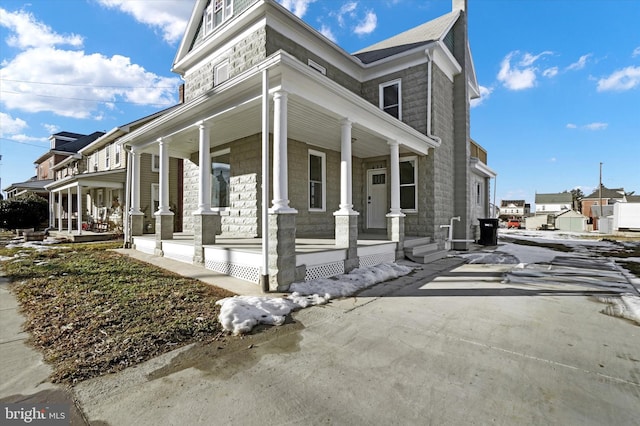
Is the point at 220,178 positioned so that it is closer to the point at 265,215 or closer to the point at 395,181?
the point at 265,215

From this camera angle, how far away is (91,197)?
1769 centimetres

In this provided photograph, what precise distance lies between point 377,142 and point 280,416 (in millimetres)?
7672

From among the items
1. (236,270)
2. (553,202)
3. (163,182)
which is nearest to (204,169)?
(163,182)

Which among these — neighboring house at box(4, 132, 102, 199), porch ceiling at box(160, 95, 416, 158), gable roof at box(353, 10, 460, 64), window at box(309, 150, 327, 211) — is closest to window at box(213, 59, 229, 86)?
porch ceiling at box(160, 95, 416, 158)

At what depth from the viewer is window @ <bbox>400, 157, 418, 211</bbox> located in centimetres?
959

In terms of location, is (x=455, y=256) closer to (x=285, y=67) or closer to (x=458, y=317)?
(x=458, y=317)

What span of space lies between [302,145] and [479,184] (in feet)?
32.4

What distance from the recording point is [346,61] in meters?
9.99

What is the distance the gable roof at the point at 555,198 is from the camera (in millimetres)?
61562

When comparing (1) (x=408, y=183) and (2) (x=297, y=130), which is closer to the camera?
(2) (x=297, y=130)

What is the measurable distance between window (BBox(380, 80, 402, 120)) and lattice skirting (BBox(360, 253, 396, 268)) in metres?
5.11

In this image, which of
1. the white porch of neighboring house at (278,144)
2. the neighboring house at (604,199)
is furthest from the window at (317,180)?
the neighboring house at (604,199)

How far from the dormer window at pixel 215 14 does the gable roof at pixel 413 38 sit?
4.92 meters

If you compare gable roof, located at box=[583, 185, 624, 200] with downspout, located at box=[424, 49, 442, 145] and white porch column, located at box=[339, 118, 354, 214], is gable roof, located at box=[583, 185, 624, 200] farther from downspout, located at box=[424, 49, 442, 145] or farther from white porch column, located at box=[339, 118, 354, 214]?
white porch column, located at box=[339, 118, 354, 214]
